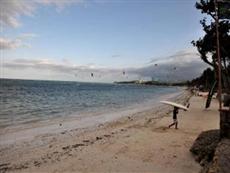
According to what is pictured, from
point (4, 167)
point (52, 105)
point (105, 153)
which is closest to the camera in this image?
point (4, 167)

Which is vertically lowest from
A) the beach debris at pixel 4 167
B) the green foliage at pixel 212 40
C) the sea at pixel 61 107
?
the sea at pixel 61 107

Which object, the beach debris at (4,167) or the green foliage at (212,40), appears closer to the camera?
the beach debris at (4,167)

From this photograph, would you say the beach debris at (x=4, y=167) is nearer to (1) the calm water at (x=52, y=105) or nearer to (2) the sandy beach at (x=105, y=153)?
(2) the sandy beach at (x=105, y=153)

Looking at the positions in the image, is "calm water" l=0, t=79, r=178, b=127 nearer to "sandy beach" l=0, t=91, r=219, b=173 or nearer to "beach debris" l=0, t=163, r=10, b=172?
"sandy beach" l=0, t=91, r=219, b=173

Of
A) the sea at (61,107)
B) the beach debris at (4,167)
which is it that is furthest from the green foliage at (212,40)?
the beach debris at (4,167)

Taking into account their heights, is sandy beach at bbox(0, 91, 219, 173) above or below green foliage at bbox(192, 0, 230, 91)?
below

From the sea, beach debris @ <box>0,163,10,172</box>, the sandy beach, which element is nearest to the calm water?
the sea

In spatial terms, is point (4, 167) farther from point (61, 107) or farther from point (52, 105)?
point (52, 105)

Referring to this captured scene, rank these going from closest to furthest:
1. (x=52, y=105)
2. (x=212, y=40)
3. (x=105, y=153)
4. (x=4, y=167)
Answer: (x=4, y=167) → (x=105, y=153) → (x=212, y=40) → (x=52, y=105)

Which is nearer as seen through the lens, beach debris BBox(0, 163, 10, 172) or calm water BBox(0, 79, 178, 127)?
beach debris BBox(0, 163, 10, 172)

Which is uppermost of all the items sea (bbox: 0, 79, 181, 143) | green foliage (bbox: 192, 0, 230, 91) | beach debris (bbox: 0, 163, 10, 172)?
green foliage (bbox: 192, 0, 230, 91)

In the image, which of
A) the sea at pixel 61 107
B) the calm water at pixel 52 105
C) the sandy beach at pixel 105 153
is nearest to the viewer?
the sandy beach at pixel 105 153

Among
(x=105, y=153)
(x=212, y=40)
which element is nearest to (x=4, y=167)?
(x=105, y=153)

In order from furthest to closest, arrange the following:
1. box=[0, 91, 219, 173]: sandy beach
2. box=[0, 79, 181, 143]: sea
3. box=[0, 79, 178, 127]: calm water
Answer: box=[0, 79, 178, 127]: calm water < box=[0, 79, 181, 143]: sea < box=[0, 91, 219, 173]: sandy beach
